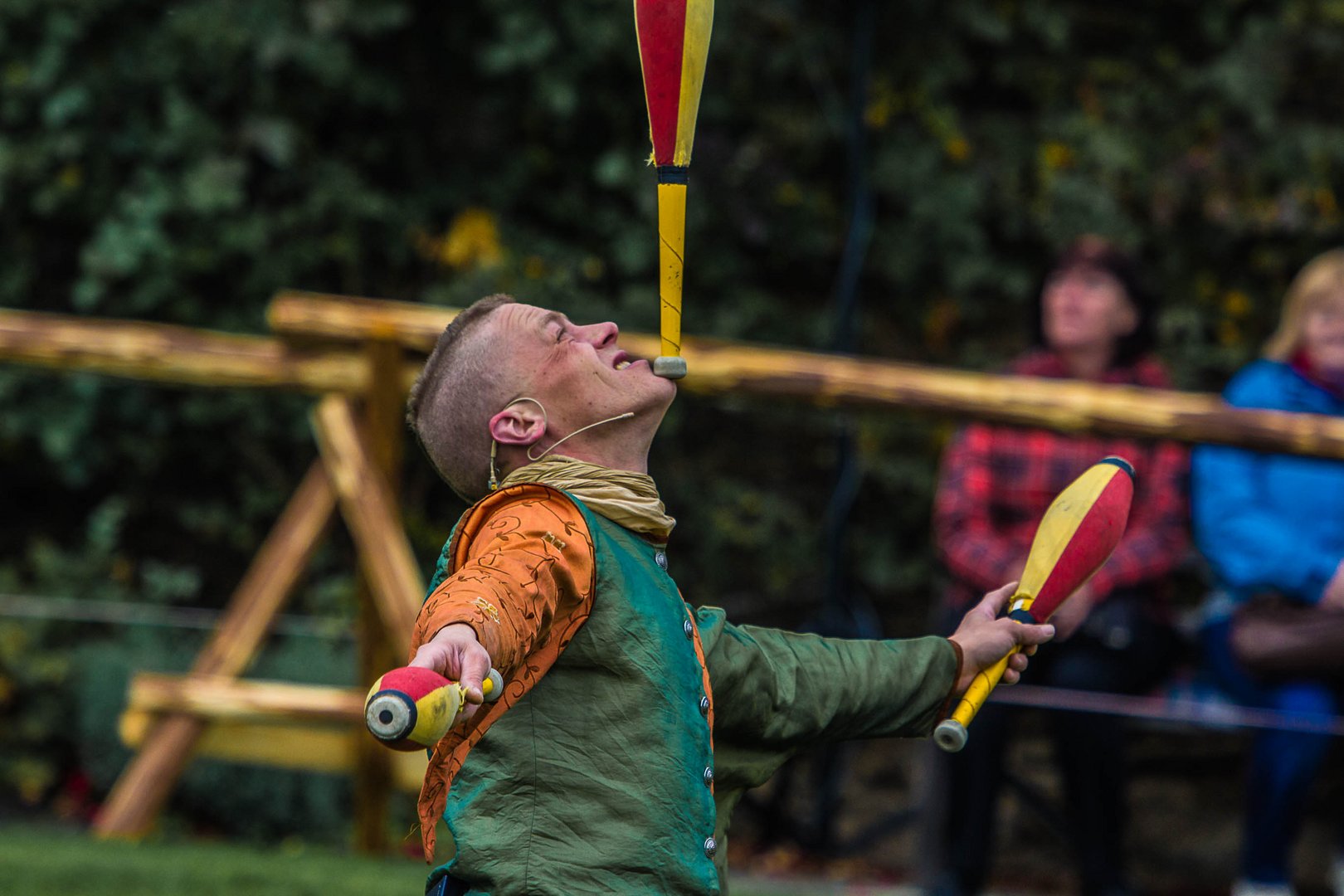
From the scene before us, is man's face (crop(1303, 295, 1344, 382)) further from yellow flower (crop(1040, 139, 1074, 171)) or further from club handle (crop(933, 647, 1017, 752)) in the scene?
club handle (crop(933, 647, 1017, 752))

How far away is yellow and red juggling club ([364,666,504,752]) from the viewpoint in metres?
1.28

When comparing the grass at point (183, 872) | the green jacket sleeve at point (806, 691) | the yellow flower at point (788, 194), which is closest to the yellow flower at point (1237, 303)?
the yellow flower at point (788, 194)

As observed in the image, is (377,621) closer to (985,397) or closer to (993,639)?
(985,397)

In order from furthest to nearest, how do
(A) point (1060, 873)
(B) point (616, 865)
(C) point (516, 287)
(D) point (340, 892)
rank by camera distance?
(C) point (516, 287) < (A) point (1060, 873) < (D) point (340, 892) < (B) point (616, 865)

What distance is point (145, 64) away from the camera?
516 centimetres

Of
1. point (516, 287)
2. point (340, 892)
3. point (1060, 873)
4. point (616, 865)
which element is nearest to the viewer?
point (616, 865)

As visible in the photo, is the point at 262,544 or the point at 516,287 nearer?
the point at 516,287

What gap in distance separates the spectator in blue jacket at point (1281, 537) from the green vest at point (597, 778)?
217 cm

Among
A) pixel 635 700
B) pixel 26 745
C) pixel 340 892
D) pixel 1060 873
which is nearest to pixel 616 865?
pixel 635 700

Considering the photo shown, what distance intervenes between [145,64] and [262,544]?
154 centimetres

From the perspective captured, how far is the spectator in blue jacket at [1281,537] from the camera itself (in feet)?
11.8

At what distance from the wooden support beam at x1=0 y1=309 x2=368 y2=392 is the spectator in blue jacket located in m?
1.99

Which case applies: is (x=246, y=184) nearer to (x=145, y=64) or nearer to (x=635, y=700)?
(x=145, y=64)

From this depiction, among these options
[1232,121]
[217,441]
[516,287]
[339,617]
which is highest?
[1232,121]
